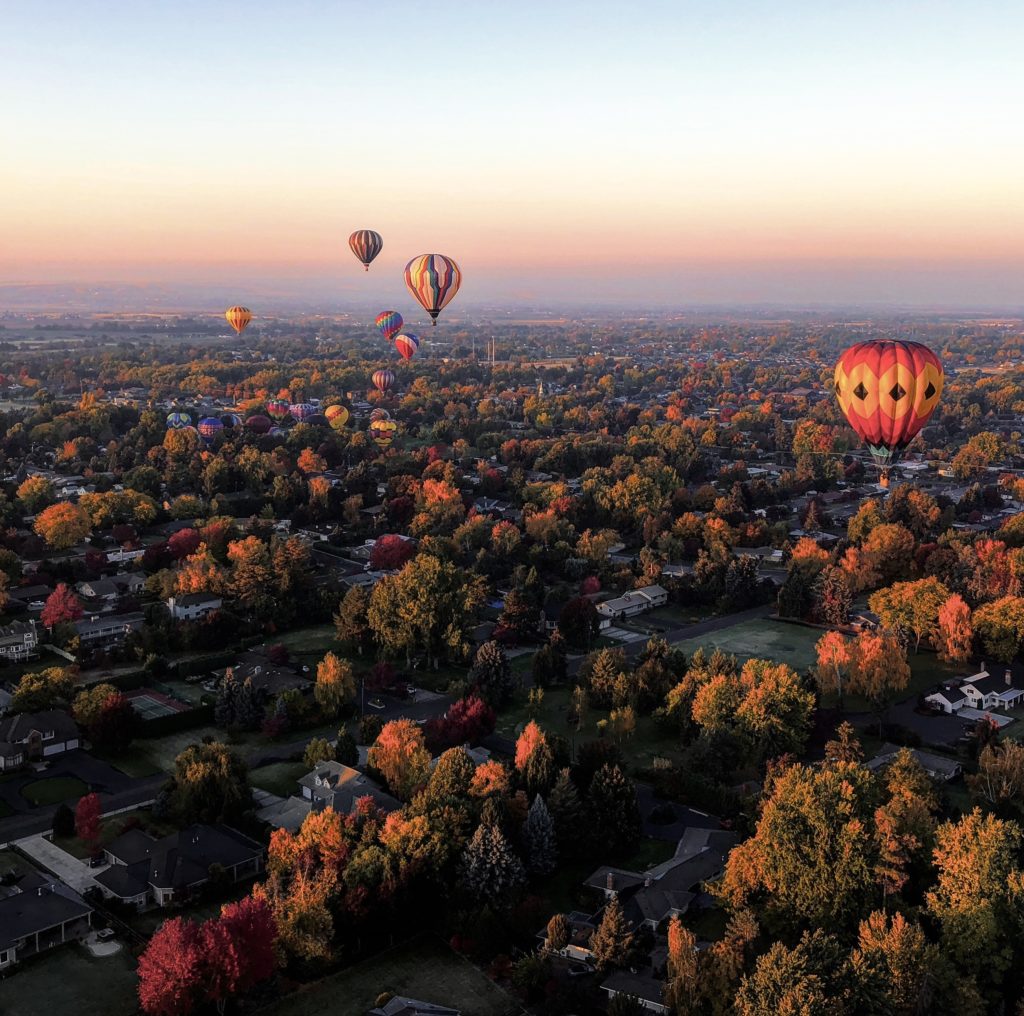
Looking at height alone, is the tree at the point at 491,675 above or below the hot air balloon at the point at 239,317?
below

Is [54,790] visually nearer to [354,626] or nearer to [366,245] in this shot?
[354,626]

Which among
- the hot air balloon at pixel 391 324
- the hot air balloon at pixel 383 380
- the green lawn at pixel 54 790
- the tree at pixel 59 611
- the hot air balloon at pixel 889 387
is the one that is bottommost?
the green lawn at pixel 54 790

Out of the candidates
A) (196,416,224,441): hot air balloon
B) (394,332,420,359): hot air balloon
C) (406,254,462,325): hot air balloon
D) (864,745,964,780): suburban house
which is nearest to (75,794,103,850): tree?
(864,745,964,780): suburban house

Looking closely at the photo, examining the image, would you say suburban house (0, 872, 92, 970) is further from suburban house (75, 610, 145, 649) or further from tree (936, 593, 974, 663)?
tree (936, 593, 974, 663)

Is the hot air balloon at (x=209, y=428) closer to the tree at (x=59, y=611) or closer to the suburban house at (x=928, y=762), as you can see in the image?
the tree at (x=59, y=611)

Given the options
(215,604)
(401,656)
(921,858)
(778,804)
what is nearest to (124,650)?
(215,604)

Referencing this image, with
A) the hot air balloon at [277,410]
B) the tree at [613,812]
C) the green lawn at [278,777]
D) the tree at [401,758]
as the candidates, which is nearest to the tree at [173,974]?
the tree at [401,758]
